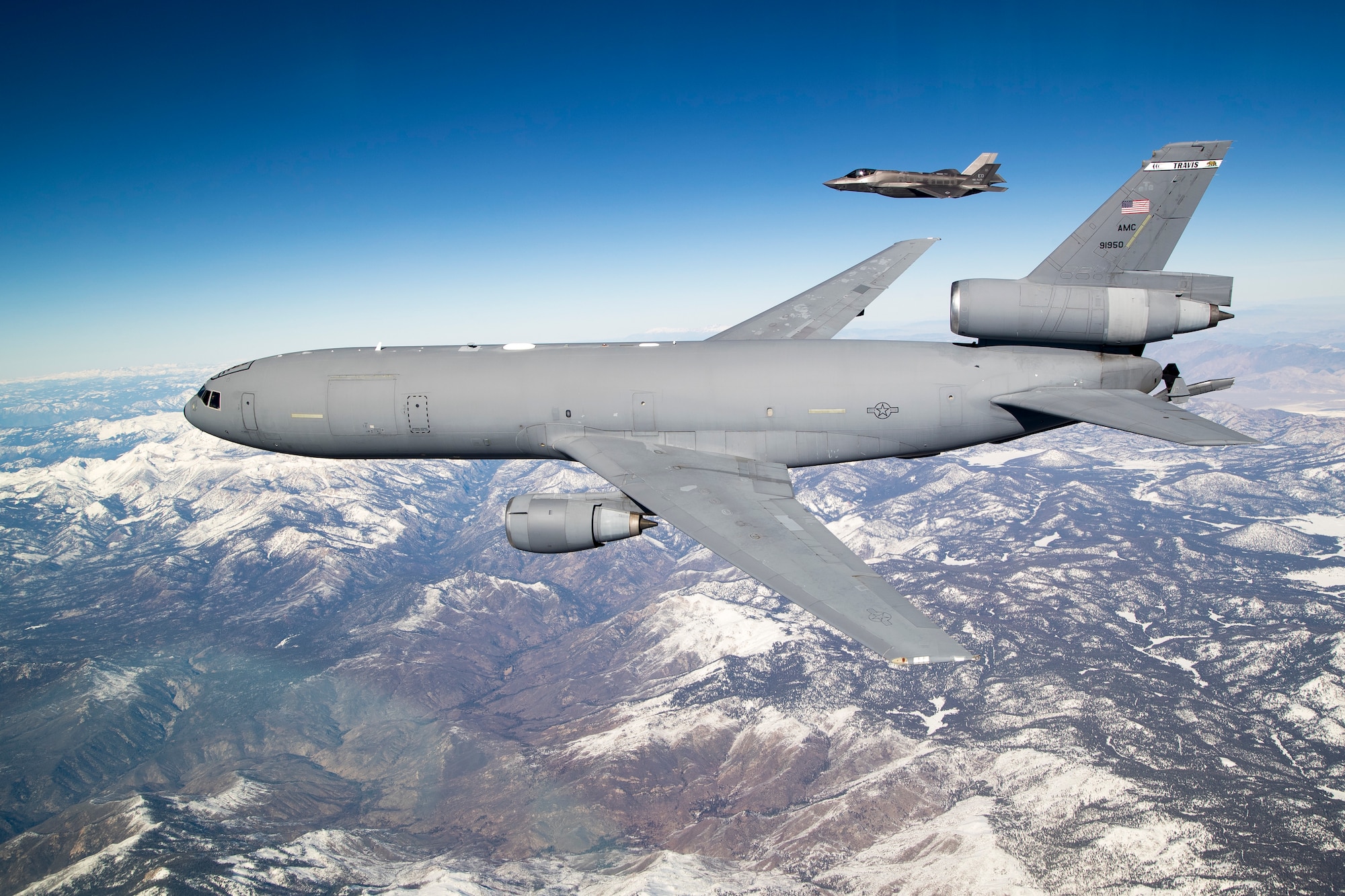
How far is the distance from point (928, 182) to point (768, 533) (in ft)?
61.1

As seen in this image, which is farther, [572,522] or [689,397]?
[689,397]

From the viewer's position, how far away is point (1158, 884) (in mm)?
130000

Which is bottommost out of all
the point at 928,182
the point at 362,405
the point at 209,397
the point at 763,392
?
the point at 763,392

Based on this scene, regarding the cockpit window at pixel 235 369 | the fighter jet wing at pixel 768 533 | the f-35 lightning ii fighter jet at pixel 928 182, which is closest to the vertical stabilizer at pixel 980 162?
the f-35 lightning ii fighter jet at pixel 928 182

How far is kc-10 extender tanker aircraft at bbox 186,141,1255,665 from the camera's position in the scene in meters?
20.5

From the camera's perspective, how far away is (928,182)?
26578 millimetres

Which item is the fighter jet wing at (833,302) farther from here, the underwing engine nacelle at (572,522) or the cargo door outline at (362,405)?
the cargo door outline at (362,405)

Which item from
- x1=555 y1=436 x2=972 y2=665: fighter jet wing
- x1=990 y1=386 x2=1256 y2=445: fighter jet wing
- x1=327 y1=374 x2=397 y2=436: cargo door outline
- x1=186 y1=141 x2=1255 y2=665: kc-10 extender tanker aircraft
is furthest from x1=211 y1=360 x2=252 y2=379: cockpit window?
x1=990 y1=386 x2=1256 y2=445: fighter jet wing

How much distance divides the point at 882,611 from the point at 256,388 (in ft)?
83.3

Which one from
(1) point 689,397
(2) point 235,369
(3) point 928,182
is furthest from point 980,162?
(2) point 235,369

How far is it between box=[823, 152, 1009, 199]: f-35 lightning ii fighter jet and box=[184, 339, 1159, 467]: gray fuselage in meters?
7.58

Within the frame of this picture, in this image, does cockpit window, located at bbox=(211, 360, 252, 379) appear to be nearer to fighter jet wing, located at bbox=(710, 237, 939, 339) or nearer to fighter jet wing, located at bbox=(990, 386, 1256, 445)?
fighter jet wing, located at bbox=(710, 237, 939, 339)

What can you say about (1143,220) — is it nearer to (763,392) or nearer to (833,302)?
(833,302)

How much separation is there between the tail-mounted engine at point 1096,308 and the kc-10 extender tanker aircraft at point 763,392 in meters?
0.05
